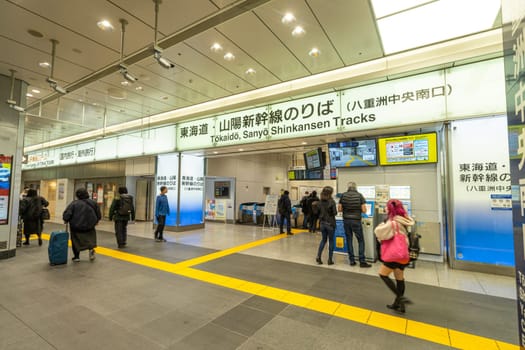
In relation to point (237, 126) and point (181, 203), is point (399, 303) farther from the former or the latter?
point (181, 203)

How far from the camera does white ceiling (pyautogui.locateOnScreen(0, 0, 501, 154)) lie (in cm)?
346

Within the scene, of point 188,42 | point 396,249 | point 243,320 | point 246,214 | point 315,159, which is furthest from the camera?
point 246,214

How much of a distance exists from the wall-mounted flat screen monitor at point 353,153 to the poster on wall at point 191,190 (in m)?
5.43

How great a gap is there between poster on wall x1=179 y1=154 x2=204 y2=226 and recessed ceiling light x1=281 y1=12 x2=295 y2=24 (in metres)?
6.39

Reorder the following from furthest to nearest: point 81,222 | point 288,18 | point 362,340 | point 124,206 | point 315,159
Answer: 1. point 315,159
2. point 124,206
3. point 81,222
4. point 288,18
5. point 362,340

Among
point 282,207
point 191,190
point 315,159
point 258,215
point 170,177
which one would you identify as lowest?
point 258,215

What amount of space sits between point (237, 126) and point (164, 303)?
201 inches

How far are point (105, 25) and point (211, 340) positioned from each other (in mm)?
4494

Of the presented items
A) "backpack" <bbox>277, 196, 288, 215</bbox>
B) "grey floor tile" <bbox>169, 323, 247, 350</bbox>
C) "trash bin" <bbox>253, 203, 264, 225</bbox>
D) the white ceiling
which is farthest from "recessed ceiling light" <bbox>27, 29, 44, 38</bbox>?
"trash bin" <bbox>253, 203, 264, 225</bbox>

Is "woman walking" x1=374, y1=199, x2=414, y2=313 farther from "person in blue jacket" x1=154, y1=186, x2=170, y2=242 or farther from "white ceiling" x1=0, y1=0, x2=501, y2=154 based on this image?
"person in blue jacket" x1=154, y1=186, x2=170, y2=242

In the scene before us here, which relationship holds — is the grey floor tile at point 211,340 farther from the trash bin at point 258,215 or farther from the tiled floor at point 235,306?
the trash bin at point 258,215

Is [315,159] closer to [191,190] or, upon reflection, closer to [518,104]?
[191,190]

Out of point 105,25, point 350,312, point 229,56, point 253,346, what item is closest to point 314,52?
point 229,56

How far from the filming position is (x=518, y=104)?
4.23 ft
